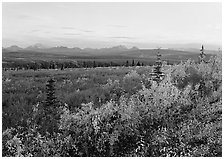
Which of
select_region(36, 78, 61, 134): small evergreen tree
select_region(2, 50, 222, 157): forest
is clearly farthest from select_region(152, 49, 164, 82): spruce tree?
select_region(36, 78, 61, 134): small evergreen tree

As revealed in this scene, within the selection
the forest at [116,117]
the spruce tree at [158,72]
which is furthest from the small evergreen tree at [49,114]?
the spruce tree at [158,72]

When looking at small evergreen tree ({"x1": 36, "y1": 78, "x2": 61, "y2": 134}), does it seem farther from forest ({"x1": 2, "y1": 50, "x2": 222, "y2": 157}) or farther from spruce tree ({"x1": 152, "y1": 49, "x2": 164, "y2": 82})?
spruce tree ({"x1": 152, "y1": 49, "x2": 164, "y2": 82})

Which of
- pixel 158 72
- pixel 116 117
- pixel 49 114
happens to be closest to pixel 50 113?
pixel 49 114

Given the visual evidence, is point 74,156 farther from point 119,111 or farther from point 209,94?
point 209,94

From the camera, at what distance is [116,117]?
35.8ft

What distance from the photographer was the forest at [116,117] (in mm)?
9898

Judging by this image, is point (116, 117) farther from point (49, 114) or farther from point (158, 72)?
point (158, 72)

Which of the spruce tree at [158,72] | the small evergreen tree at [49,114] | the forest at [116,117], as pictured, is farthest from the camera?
the spruce tree at [158,72]

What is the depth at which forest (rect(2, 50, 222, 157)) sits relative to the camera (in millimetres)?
9898

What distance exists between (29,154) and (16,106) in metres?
2.65

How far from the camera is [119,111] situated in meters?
11.0

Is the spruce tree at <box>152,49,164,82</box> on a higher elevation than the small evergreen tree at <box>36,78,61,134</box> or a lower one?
higher

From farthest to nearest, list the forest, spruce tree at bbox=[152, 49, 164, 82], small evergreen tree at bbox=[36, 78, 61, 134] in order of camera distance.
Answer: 1. spruce tree at bbox=[152, 49, 164, 82]
2. small evergreen tree at bbox=[36, 78, 61, 134]
3. the forest

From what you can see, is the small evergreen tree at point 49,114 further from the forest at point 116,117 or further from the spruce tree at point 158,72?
the spruce tree at point 158,72
